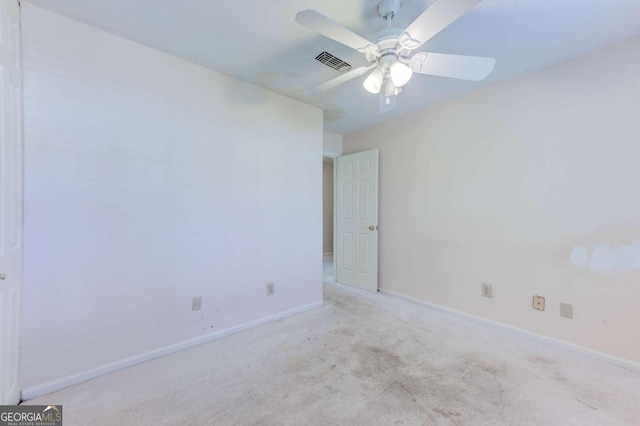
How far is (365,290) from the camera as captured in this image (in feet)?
12.6

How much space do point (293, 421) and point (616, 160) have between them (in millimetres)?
2833

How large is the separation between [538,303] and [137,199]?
341 centimetres

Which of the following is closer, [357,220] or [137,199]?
[137,199]

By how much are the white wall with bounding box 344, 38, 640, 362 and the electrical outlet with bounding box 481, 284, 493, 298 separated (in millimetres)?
→ 59

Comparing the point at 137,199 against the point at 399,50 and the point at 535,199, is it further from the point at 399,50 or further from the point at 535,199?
the point at 535,199

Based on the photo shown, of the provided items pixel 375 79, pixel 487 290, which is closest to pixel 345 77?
pixel 375 79

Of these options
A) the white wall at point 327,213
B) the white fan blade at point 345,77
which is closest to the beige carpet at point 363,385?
the white fan blade at point 345,77

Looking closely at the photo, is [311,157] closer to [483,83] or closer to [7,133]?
[483,83]

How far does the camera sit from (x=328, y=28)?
4.22ft

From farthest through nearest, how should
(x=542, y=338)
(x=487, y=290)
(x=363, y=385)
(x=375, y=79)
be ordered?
1. (x=487, y=290)
2. (x=542, y=338)
3. (x=363, y=385)
4. (x=375, y=79)

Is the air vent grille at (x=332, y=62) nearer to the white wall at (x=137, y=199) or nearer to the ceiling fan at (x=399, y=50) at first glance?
the ceiling fan at (x=399, y=50)

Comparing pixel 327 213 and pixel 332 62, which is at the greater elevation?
pixel 332 62

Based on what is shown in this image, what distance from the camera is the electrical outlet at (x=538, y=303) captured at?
2.36 metres

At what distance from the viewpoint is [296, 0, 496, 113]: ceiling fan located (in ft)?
4.02
